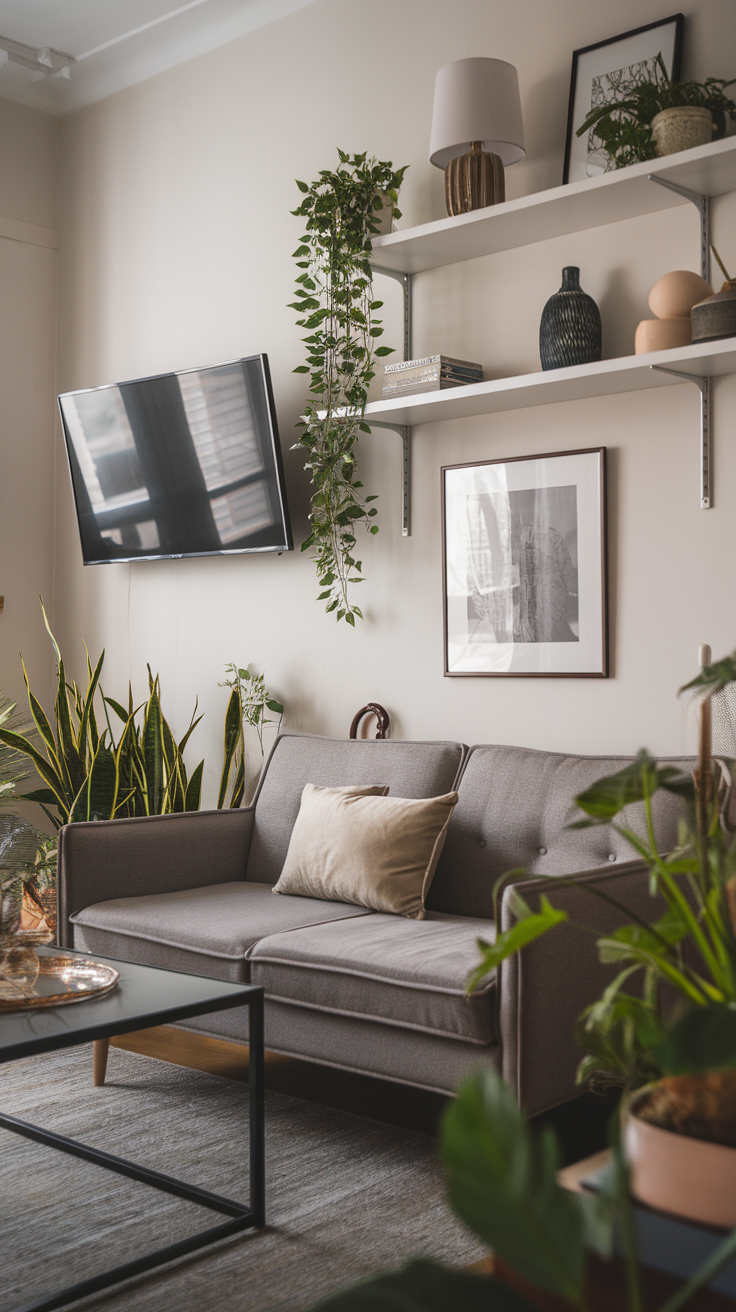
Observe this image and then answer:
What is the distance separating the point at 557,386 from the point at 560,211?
0.46 m

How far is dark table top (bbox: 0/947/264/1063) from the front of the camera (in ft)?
5.82

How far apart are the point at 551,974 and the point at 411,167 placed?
2.52 meters

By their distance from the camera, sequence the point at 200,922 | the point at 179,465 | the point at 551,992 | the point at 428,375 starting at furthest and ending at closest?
the point at 179,465
the point at 428,375
the point at 200,922
the point at 551,992

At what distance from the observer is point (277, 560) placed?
382 cm

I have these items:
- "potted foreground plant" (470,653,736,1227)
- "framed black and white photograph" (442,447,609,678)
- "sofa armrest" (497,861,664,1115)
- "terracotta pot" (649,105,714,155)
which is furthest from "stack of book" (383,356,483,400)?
"potted foreground plant" (470,653,736,1227)

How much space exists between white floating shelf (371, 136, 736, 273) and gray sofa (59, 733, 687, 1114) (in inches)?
55.2

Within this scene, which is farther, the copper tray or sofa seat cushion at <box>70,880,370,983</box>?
sofa seat cushion at <box>70,880,370,983</box>

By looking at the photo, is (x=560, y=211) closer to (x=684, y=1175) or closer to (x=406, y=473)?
(x=406, y=473)

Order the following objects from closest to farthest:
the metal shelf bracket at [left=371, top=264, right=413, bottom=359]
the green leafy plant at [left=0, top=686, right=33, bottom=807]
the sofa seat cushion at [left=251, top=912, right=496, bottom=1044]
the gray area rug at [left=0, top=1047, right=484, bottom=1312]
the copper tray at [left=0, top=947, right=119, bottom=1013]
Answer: the gray area rug at [left=0, top=1047, right=484, bottom=1312], the copper tray at [left=0, top=947, right=119, bottom=1013], the sofa seat cushion at [left=251, top=912, right=496, bottom=1044], the metal shelf bracket at [left=371, top=264, right=413, bottom=359], the green leafy plant at [left=0, top=686, right=33, bottom=807]

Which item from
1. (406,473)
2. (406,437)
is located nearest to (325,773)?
(406,473)

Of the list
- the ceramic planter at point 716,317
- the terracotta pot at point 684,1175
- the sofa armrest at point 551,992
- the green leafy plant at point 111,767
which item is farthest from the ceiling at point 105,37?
the terracotta pot at point 684,1175

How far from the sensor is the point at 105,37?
4.16 metres

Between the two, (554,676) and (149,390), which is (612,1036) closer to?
(554,676)

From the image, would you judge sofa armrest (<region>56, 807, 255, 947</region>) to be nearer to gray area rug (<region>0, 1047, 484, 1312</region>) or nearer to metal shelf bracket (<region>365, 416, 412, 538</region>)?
gray area rug (<region>0, 1047, 484, 1312</region>)
